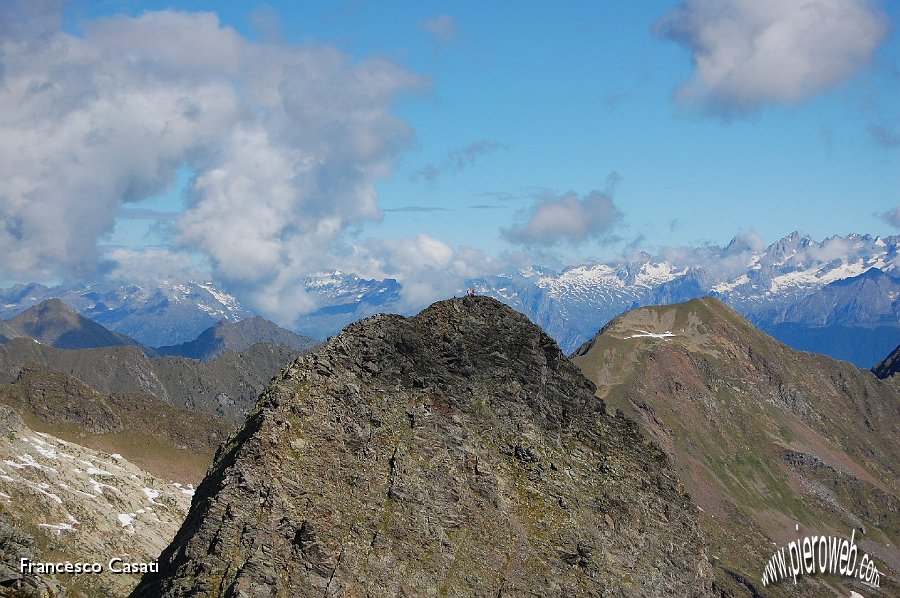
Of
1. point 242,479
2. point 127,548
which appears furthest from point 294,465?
point 127,548

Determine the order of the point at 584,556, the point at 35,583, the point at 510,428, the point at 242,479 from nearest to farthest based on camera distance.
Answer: the point at 242,479 → the point at 584,556 → the point at 510,428 → the point at 35,583

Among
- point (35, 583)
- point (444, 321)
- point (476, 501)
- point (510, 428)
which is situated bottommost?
point (35, 583)

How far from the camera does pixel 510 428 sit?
92.3m

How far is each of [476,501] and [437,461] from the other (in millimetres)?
5576

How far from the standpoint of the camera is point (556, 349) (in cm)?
9981

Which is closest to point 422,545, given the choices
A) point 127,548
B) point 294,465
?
point 294,465

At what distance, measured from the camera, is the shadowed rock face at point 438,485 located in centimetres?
7700

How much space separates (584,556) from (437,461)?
57.1 feet

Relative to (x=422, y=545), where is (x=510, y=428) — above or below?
above

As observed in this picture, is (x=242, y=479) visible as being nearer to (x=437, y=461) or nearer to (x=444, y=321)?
(x=437, y=461)

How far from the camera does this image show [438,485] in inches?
3356

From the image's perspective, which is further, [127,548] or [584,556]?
[127,548]

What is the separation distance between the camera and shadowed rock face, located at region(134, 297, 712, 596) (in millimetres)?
77000

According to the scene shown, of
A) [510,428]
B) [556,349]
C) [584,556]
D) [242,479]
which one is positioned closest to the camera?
[242,479]
